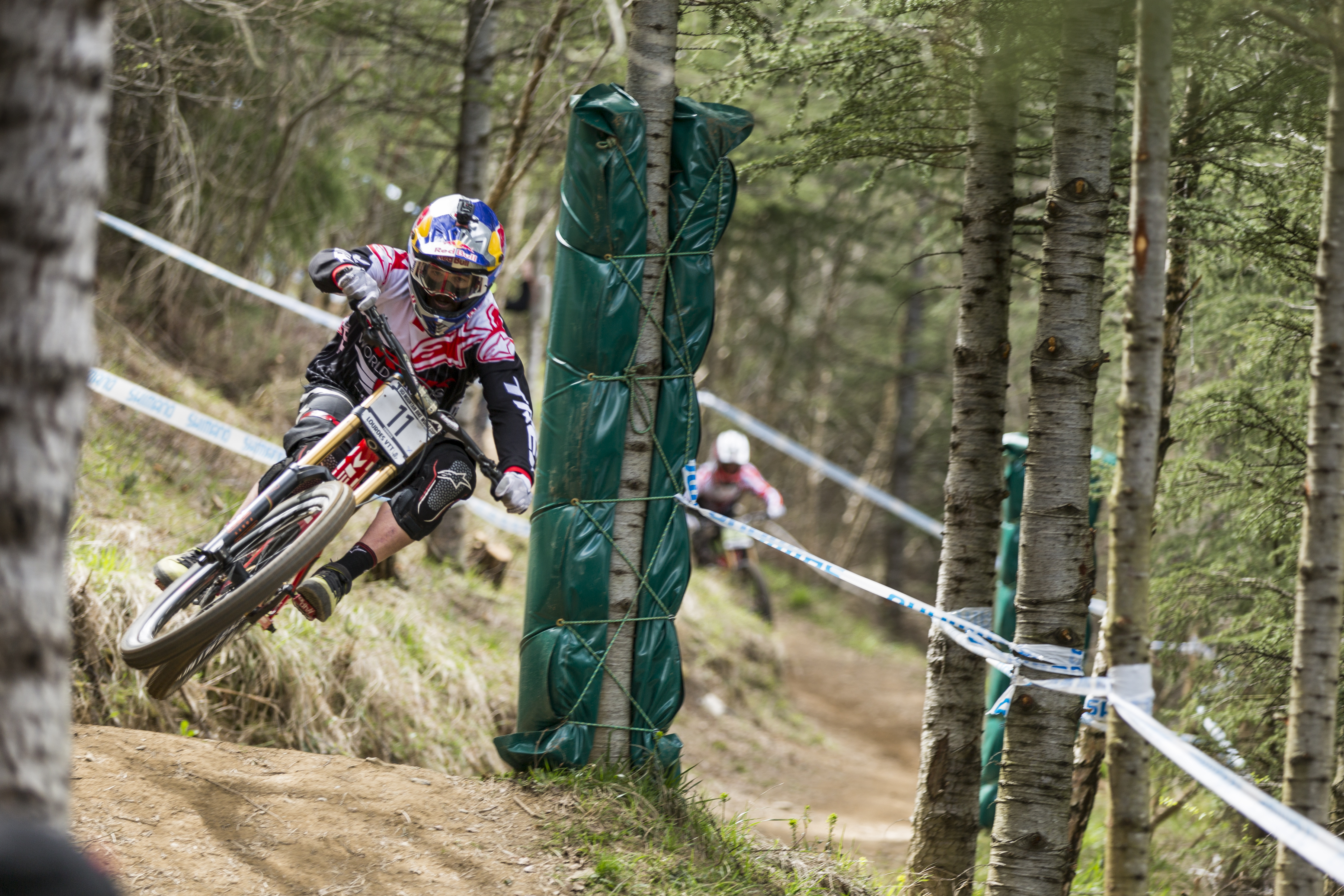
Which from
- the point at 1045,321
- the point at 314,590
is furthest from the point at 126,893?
the point at 1045,321

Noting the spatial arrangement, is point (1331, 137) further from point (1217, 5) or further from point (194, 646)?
point (194, 646)

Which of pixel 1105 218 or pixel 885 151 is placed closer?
pixel 1105 218

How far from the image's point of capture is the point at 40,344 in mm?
1550

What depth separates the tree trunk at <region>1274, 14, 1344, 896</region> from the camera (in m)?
3.24

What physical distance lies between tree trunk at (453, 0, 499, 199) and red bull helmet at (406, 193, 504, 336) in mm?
3259

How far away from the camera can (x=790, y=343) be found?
18.8 meters

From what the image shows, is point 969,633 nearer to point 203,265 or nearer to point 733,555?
point 203,265

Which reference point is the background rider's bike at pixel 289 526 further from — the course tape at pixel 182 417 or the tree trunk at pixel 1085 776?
the tree trunk at pixel 1085 776

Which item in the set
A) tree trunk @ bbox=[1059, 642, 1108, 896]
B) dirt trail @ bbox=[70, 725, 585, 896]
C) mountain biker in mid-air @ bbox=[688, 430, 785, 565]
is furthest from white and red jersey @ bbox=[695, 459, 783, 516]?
dirt trail @ bbox=[70, 725, 585, 896]

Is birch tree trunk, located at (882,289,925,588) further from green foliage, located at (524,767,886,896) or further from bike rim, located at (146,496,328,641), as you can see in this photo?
bike rim, located at (146,496,328,641)

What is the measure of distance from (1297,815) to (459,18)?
7667 millimetres

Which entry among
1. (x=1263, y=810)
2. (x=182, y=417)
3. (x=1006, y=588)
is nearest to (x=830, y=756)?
(x=1006, y=588)

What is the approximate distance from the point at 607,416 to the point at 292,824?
6.26 feet

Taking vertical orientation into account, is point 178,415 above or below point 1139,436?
above
